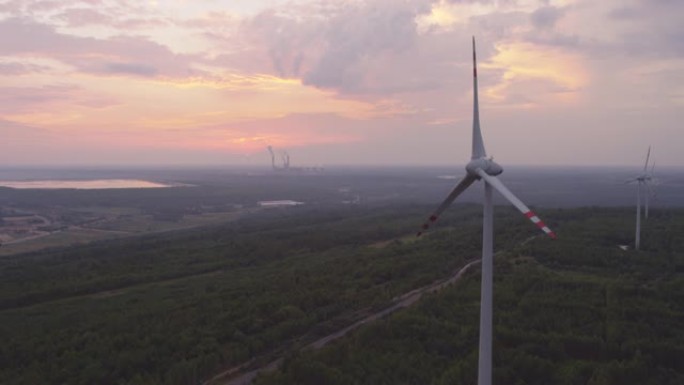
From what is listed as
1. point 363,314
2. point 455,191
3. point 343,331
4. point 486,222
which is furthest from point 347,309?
point 486,222

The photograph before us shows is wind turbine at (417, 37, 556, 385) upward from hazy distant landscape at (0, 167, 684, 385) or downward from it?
upward

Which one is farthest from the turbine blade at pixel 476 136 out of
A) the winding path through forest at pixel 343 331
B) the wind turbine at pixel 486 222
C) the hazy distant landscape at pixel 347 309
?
the winding path through forest at pixel 343 331

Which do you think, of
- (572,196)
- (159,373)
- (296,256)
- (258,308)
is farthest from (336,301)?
(572,196)

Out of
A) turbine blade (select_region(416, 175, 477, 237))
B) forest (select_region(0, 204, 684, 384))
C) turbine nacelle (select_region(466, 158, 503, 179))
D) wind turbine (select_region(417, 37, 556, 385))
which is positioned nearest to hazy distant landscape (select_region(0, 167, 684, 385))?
forest (select_region(0, 204, 684, 384))

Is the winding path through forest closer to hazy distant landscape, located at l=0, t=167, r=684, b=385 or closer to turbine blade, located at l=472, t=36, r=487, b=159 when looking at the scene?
hazy distant landscape, located at l=0, t=167, r=684, b=385

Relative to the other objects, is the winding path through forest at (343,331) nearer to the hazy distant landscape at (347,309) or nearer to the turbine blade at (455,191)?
the hazy distant landscape at (347,309)

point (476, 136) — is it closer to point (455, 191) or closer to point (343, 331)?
point (455, 191)
